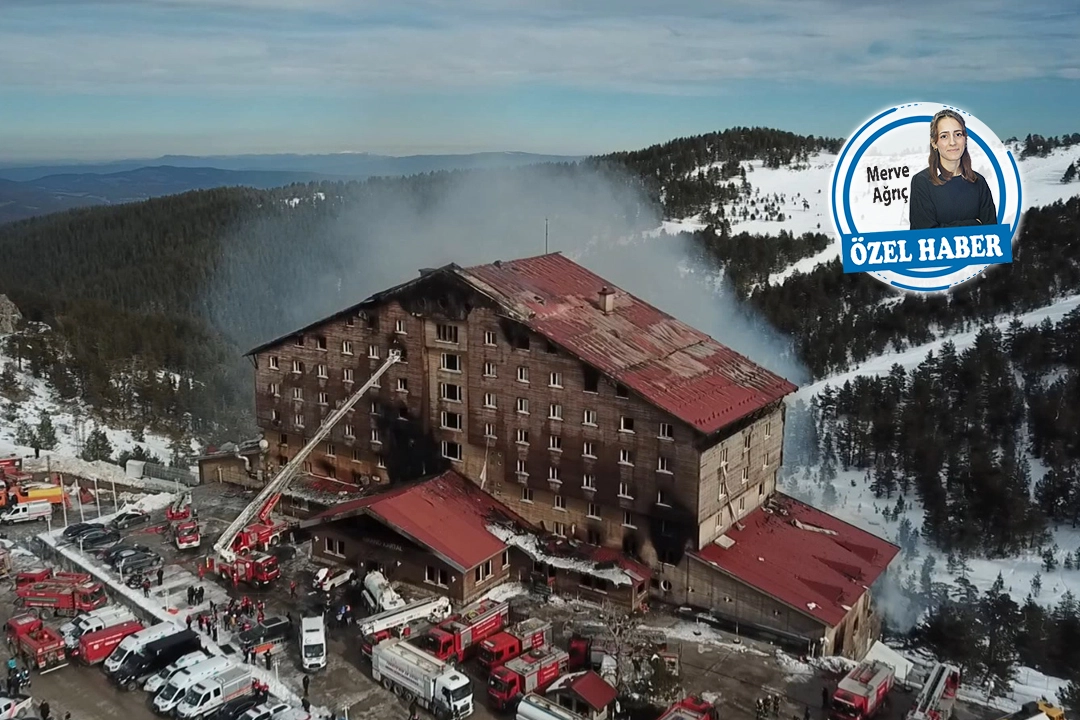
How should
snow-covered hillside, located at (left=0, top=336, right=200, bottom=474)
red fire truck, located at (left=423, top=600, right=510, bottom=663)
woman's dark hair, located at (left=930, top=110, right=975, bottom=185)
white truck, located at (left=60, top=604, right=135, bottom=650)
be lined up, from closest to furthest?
woman's dark hair, located at (left=930, top=110, right=975, bottom=185), red fire truck, located at (left=423, top=600, right=510, bottom=663), white truck, located at (left=60, top=604, right=135, bottom=650), snow-covered hillside, located at (left=0, top=336, right=200, bottom=474)

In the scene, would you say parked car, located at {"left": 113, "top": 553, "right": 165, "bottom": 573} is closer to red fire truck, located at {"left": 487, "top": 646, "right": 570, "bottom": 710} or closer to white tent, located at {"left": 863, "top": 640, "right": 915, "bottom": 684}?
red fire truck, located at {"left": 487, "top": 646, "right": 570, "bottom": 710}

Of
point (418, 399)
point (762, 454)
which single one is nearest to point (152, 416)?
point (418, 399)

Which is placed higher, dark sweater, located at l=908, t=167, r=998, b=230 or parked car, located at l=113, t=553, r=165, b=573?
dark sweater, located at l=908, t=167, r=998, b=230

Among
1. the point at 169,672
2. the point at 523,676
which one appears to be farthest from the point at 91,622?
the point at 523,676

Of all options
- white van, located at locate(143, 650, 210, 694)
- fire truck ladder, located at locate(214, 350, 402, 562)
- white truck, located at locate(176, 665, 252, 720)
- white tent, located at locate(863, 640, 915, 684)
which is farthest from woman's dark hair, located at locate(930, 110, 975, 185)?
white van, located at locate(143, 650, 210, 694)

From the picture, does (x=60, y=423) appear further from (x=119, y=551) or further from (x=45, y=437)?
(x=119, y=551)
